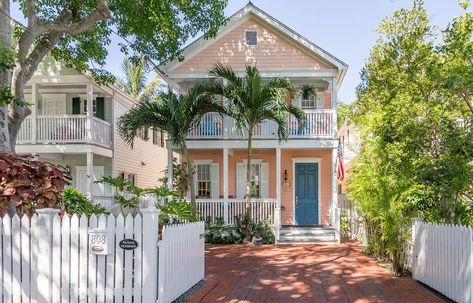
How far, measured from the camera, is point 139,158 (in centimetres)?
2189

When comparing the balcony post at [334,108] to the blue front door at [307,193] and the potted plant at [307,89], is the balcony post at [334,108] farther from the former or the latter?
the blue front door at [307,193]

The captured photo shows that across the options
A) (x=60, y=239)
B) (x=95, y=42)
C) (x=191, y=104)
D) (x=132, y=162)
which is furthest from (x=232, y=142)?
(x=60, y=239)

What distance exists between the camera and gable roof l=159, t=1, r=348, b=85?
15.5 metres

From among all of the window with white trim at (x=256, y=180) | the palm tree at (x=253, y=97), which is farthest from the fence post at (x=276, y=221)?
the palm tree at (x=253, y=97)

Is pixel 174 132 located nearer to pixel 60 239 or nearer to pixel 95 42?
pixel 95 42

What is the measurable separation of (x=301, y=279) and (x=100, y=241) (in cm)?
458

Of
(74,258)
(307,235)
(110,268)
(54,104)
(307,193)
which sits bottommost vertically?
(307,235)

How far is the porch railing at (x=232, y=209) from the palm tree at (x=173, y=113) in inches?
73.3

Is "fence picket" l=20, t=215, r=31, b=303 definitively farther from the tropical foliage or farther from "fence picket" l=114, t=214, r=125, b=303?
the tropical foliage

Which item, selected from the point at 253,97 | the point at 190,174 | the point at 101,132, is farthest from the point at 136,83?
the point at 253,97

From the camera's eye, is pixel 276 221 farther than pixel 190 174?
Yes

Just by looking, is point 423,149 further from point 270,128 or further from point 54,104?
point 54,104

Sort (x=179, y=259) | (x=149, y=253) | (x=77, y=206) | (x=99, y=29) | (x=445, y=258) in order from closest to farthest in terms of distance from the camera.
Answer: (x=149, y=253) < (x=179, y=259) < (x=445, y=258) < (x=77, y=206) < (x=99, y=29)

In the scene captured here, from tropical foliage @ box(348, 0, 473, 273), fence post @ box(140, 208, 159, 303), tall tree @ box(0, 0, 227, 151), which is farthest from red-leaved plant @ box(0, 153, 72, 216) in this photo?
tropical foliage @ box(348, 0, 473, 273)
